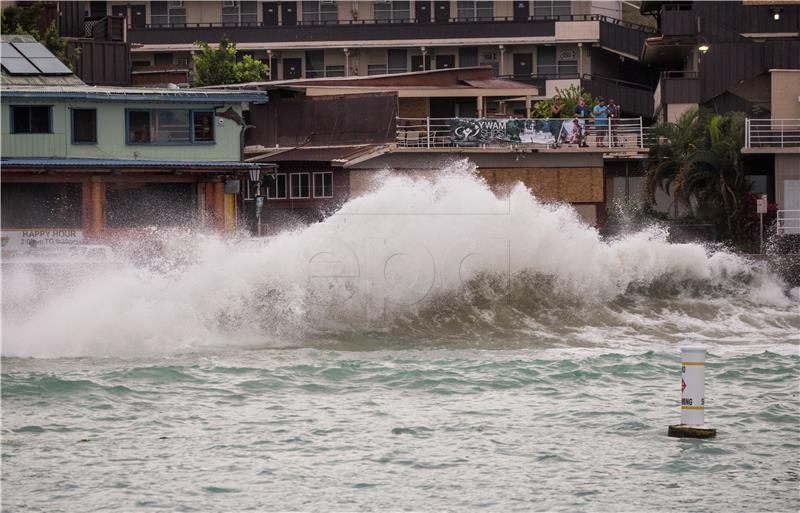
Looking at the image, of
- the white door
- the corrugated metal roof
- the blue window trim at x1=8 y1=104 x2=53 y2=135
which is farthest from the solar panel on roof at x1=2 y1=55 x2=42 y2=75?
the white door

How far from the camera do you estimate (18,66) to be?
1543 inches

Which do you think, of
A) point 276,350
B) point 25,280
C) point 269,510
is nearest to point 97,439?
point 269,510

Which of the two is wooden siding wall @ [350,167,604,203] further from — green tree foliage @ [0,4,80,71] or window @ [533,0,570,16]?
window @ [533,0,570,16]

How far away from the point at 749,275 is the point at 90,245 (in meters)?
16.2

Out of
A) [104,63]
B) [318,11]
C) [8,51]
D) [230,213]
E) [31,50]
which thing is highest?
[318,11]

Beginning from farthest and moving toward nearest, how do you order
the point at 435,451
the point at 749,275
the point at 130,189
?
1. the point at 130,189
2. the point at 749,275
3. the point at 435,451

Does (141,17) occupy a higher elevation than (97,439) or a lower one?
higher

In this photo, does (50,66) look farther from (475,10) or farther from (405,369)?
(475,10)

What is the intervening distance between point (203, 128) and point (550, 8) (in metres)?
34.8

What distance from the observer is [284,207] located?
4606cm

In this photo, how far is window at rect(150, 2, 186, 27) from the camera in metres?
70.6

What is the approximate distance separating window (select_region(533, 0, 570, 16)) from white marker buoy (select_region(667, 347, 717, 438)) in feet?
179

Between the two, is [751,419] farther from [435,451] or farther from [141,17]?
[141,17]

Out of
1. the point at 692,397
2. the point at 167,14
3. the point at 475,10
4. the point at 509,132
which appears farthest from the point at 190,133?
the point at 475,10
